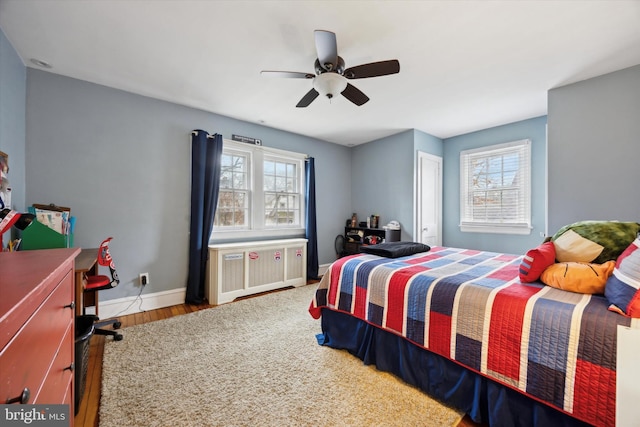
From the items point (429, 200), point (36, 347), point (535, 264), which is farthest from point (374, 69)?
point (429, 200)

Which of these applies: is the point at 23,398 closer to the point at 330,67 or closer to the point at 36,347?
the point at 36,347

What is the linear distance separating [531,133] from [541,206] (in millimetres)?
1071

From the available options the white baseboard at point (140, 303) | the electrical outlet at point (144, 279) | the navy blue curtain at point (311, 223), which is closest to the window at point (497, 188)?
the navy blue curtain at point (311, 223)

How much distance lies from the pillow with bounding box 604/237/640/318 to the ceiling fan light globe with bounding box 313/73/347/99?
6.77 ft

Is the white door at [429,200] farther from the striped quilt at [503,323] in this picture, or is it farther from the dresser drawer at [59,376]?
the dresser drawer at [59,376]

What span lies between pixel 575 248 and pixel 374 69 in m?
1.87

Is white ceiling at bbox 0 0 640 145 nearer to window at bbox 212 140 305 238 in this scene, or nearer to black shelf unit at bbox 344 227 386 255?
window at bbox 212 140 305 238

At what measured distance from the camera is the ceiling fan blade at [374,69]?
192 cm

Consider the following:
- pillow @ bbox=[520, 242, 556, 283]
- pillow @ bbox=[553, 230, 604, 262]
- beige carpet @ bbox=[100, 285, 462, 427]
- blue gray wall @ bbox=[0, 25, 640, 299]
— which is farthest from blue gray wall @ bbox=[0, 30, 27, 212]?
pillow @ bbox=[553, 230, 604, 262]

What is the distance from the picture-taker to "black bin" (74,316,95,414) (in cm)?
149

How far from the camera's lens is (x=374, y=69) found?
1997mm

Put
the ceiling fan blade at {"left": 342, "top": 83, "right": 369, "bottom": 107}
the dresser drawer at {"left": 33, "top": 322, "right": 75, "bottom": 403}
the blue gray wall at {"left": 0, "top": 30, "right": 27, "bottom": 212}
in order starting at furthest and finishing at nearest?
the ceiling fan blade at {"left": 342, "top": 83, "right": 369, "bottom": 107} < the blue gray wall at {"left": 0, "top": 30, "right": 27, "bottom": 212} < the dresser drawer at {"left": 33, "top": 322, "right": 75, "bottom": 403}

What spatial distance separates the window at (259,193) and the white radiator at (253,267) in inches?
14.6

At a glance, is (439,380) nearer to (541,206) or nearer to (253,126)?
(541,206)
